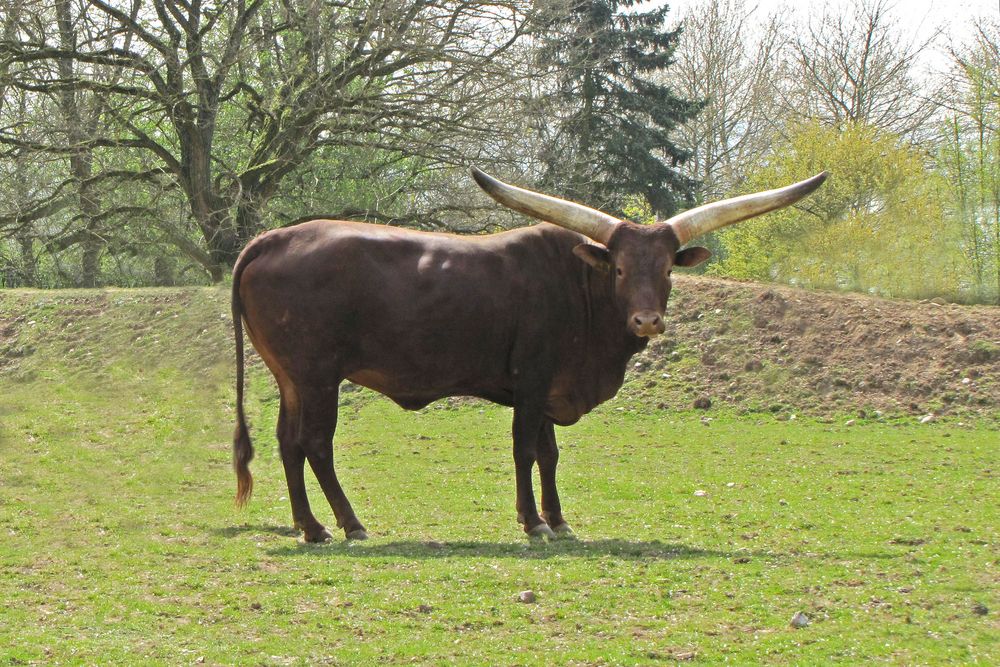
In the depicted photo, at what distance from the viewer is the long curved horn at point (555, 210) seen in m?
10.3

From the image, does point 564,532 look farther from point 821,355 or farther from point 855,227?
point 855,227

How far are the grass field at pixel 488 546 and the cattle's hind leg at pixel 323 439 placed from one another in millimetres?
433

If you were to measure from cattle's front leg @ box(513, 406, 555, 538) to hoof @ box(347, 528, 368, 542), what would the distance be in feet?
A: 4.27

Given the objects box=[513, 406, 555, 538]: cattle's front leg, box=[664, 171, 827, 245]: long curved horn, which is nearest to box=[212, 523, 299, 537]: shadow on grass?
box=[513, 406, 555, 538]: cattle's front leg

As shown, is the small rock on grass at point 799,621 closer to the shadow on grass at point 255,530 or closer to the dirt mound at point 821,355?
the shadow on grass at point 255,530

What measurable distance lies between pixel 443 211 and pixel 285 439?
1464 cm

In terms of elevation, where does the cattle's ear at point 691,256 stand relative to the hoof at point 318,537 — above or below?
above

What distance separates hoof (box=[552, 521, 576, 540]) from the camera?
1003 centimetres

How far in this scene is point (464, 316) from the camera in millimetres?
10180

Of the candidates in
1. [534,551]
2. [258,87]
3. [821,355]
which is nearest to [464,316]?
[534,551]

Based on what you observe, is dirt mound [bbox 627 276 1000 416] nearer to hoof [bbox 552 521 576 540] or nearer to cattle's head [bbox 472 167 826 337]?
cattle's head [bbox 472 167 826 337]

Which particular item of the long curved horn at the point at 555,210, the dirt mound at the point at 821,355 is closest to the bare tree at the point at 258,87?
the dirt mound at the point at 821,355

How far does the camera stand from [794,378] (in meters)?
19.4

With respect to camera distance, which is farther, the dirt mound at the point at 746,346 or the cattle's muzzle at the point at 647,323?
the dirt mound at the point at 746,346
